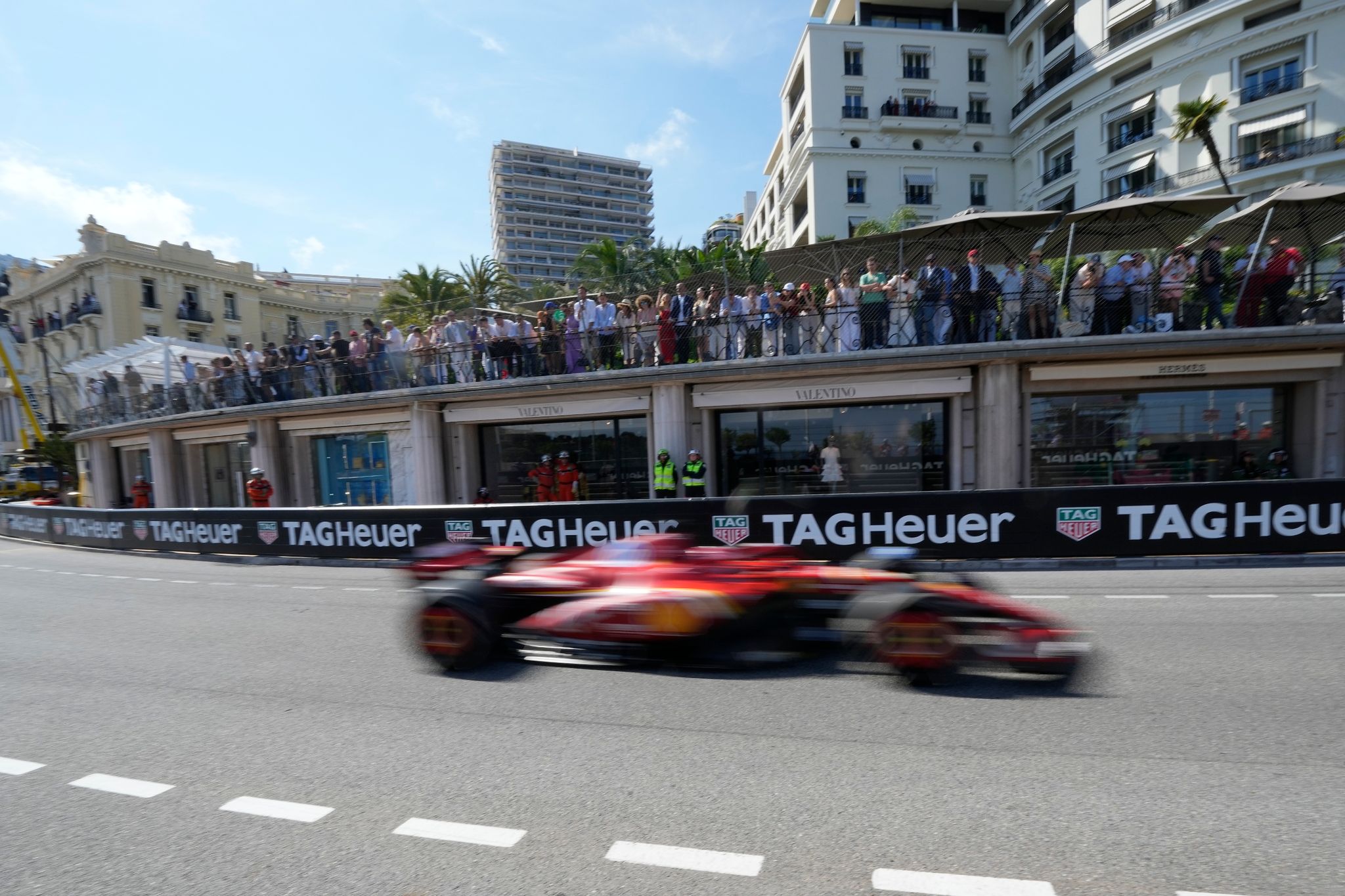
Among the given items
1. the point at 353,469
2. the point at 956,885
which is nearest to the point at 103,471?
the point at 353,469

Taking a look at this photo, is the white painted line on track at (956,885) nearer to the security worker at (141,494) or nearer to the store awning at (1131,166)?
the security worker at (141,494)

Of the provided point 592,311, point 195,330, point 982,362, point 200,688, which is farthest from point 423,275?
point 200,688

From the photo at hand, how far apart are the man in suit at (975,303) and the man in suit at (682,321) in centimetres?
572

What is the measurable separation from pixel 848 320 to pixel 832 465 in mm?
3688

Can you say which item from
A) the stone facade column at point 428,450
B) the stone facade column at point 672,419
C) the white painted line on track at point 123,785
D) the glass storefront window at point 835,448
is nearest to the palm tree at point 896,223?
the glass storefront window at point 835,448

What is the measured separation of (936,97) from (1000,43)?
655 cm

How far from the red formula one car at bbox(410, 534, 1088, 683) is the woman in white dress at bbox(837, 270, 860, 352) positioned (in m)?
8.76

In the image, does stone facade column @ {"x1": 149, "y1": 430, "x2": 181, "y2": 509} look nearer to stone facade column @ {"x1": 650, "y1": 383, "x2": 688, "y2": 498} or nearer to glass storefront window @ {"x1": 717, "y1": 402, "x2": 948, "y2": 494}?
stone facade column @ {"x1": 650, "y1": 383, "x2": 688, "y2": 498}

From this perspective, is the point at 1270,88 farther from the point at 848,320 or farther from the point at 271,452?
the point at 271,452

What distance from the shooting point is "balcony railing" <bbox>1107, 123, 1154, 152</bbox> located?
118 feet

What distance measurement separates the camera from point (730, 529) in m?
11.2

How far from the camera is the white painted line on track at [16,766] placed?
14.7ft

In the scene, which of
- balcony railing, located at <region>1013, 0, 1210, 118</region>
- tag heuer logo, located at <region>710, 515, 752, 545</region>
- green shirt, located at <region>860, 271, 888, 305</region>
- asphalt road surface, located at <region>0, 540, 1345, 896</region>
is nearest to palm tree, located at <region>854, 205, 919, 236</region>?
balcony railing, located at <region>1013, 0, 1210, 118</region>

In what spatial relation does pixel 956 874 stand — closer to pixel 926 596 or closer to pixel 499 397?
pixel 926 596
